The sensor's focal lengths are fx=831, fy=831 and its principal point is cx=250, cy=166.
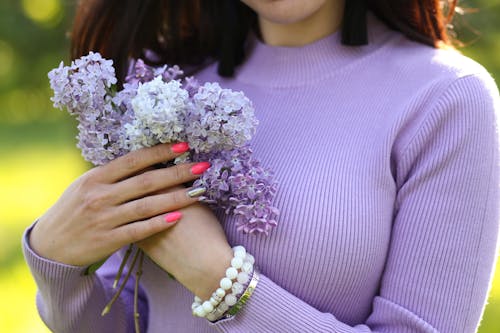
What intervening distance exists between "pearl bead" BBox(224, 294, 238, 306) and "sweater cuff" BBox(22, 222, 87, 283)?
0.39m

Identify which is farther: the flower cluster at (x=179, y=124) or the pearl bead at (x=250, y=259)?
the pearl bead at (x=250, y=259)

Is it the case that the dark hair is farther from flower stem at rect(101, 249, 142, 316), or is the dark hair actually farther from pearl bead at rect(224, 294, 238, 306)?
pearl bead at rect(224, 294, 238, 306)

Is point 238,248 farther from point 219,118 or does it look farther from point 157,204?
point 219,118

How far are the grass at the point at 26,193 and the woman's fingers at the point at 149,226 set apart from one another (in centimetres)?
328

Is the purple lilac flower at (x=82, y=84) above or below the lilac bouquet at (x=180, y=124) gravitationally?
above

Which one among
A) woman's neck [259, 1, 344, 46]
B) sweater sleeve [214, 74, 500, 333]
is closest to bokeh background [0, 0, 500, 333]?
woman's neck [259, 1, 344, 46]

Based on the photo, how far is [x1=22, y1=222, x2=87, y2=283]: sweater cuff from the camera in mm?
1948

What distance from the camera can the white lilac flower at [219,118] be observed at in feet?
5.45

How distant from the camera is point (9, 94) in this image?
12328 millimetres

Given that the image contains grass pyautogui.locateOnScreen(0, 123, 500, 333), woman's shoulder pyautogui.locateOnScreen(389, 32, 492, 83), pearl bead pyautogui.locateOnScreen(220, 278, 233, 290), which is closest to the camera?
pearl bead pyautogui.locateOnScreen(220, 278, 233, 290)

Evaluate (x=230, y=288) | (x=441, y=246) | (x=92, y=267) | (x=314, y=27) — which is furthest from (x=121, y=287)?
(x=314, y=27)

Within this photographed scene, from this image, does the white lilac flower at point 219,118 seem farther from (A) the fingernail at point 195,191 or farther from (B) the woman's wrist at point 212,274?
(B) the woman's wrist at point 212,274

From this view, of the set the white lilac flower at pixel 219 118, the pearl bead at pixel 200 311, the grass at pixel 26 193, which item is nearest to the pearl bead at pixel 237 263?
the pearl bead at pixel 200 311

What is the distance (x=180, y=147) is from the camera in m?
1.76
